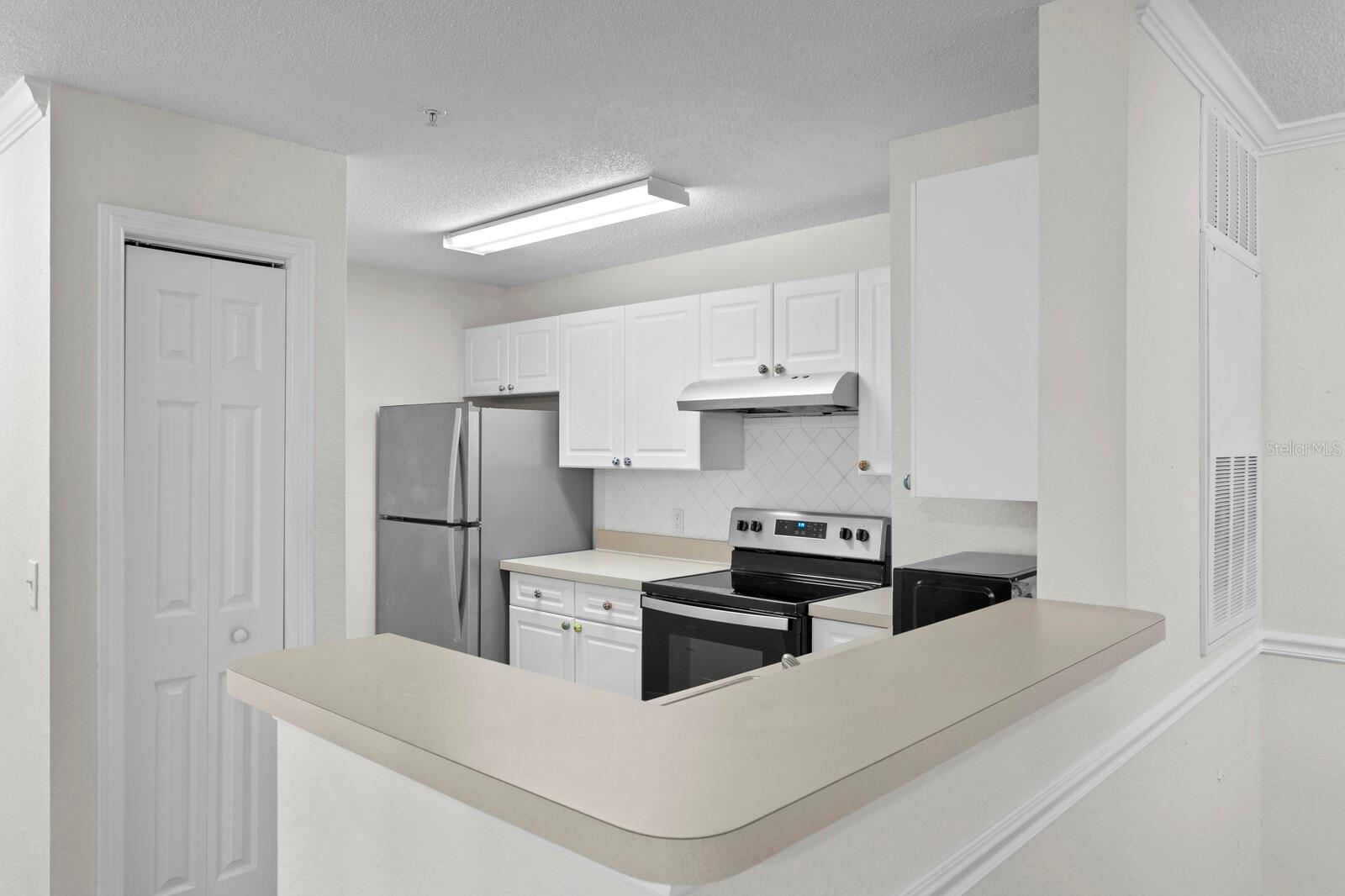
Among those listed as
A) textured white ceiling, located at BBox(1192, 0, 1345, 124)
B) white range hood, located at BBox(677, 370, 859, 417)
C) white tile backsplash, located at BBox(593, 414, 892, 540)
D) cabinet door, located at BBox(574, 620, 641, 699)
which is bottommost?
cabinet door, located at BBox(574, 620, 641, 699)

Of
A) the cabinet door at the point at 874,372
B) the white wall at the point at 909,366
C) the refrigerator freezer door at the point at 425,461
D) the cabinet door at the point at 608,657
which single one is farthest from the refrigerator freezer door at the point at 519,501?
the white wall at the point at 909,366

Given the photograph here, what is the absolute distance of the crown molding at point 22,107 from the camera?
7.20 ft

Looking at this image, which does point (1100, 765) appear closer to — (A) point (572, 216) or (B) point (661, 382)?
(A) point (572, 216)

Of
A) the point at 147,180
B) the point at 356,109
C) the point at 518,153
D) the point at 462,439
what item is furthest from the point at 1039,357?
the point at 462,439

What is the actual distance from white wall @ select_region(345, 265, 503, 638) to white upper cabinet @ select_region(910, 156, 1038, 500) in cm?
307

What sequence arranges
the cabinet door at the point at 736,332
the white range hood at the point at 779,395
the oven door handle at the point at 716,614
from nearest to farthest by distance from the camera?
the oven door handle at the point at 716,614, the white range hood at the point at 779,395, the cabinet door at the point at 736,332

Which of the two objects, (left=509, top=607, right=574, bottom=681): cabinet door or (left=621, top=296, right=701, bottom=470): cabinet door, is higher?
(left=621, top=296, right=701, bottom=470): cabinet door

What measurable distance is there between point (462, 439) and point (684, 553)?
48.0 inches

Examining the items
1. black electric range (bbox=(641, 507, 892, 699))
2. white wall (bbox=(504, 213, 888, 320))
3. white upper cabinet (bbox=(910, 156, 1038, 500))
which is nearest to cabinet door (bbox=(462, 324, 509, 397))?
white wall (bbox=(504, 213, 888, 320))

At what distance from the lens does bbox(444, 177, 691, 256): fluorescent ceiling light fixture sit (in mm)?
3051

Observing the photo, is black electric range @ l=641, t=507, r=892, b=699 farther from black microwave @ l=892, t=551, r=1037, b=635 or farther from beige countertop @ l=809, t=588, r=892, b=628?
black microwave @ l=892, t=551, r=1037, b=635

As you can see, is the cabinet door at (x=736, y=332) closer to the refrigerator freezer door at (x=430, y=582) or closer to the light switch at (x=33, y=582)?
the refrigerator freezer door at (x=430, y=582)

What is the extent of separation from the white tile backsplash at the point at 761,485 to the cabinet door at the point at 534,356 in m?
0.59

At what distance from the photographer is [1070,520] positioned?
180 centimetres
